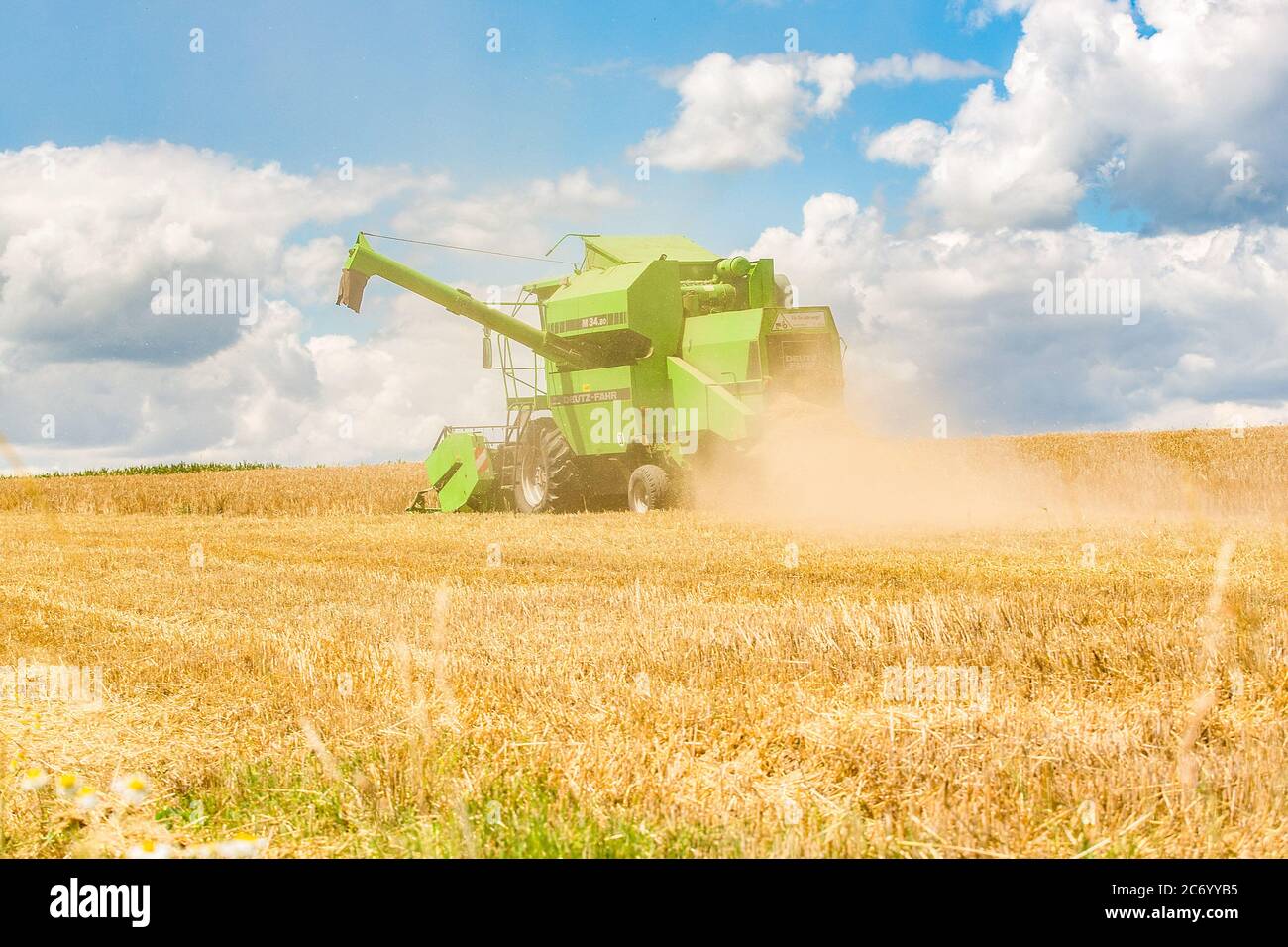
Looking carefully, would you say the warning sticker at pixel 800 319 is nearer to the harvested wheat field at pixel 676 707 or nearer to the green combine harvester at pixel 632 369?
the green combine harvester at pixel 632 369

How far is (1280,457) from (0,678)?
19.3 metres

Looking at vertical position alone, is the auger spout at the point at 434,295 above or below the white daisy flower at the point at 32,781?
above

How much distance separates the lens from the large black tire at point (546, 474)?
16672 mm

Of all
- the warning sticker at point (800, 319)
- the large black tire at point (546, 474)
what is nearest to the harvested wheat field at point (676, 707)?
the warning sticker at point (800, 319)

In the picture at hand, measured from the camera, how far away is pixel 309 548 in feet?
42.0

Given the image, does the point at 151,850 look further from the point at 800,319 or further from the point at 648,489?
the point at 800,319

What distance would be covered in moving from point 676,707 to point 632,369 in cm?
1191

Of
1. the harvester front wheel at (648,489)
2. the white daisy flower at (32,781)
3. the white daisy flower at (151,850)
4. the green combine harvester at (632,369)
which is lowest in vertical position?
the white daisy flower at (151,850)

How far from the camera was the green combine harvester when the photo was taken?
14.9 meters

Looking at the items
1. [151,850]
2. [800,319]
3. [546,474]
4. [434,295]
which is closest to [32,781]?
[151,850]

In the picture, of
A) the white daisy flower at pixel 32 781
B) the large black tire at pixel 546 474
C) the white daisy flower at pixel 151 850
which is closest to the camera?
the white daisy flower at pixel 151 850

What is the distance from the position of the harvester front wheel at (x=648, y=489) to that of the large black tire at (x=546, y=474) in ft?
4.07
